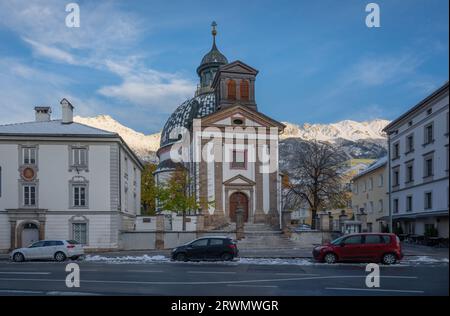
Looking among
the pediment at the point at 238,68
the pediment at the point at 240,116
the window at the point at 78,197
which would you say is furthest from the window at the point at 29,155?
the pediment at the point at 238,68

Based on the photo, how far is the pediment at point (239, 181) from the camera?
1874 inches

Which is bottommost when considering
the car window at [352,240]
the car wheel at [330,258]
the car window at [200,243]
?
the car wheel at [330,258]

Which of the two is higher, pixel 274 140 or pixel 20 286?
pixel 274 140

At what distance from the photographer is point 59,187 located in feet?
120

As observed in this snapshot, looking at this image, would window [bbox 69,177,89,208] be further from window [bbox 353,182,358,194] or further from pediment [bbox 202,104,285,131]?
window [bbox 353,182,358,194]

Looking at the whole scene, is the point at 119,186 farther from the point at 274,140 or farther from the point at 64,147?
the point at 274,140

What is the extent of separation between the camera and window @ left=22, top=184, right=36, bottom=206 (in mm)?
36156

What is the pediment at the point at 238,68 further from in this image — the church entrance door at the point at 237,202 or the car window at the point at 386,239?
the car window at the point at 386,239

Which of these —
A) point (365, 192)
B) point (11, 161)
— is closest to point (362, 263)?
point (11, 161)

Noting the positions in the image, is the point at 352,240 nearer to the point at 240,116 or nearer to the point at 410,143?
the point at 410,143

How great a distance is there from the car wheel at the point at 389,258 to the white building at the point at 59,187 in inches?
863
